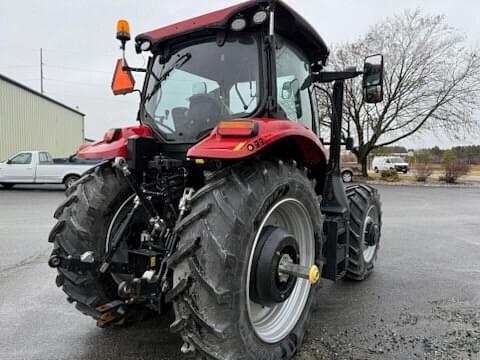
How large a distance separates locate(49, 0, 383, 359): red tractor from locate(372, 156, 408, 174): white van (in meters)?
32.7

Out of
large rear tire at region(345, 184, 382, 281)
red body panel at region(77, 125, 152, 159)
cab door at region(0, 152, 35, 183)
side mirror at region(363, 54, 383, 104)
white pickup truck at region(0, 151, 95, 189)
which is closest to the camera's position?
red body panel at region(77, 125, 152, 159)

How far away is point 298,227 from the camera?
9.66 ft

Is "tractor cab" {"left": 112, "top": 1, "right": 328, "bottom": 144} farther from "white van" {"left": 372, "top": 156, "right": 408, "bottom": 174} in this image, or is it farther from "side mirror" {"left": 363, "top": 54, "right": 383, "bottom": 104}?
"white van" {"left": 372, "top": 156, "right": 408, "bottom": 174}

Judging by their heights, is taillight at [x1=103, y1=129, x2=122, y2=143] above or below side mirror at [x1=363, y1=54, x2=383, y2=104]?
below

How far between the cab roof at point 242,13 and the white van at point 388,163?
106ft

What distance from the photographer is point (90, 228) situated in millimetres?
2725

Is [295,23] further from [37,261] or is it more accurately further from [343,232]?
[37,261]

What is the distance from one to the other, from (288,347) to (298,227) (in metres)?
0.88

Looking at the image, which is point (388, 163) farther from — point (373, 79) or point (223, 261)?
point (223, 261)

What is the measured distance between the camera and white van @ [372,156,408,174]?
110 ft

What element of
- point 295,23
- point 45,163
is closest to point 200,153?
point 295,23

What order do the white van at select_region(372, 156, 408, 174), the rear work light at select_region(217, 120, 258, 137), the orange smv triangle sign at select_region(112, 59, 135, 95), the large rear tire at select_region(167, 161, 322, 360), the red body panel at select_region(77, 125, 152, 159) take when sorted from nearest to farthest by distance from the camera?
the large rear tire at select_region(167, 161, 322, 360), the rear work light at select_region(217, 120, 258, 137), the red body panel at select_region(77, 125, 152, 159), the orange smv triangle sign at select_region(112, 59, 135, 95), the white van at select_region(372, 156, 408, 174)

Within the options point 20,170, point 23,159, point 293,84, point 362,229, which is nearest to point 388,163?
point 23,159

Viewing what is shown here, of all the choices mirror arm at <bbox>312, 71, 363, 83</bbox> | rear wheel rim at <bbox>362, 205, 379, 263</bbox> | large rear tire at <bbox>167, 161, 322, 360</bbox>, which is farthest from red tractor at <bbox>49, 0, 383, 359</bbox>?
rear wheel rim at <bbox>362, 205, 379, 263</bbox>
